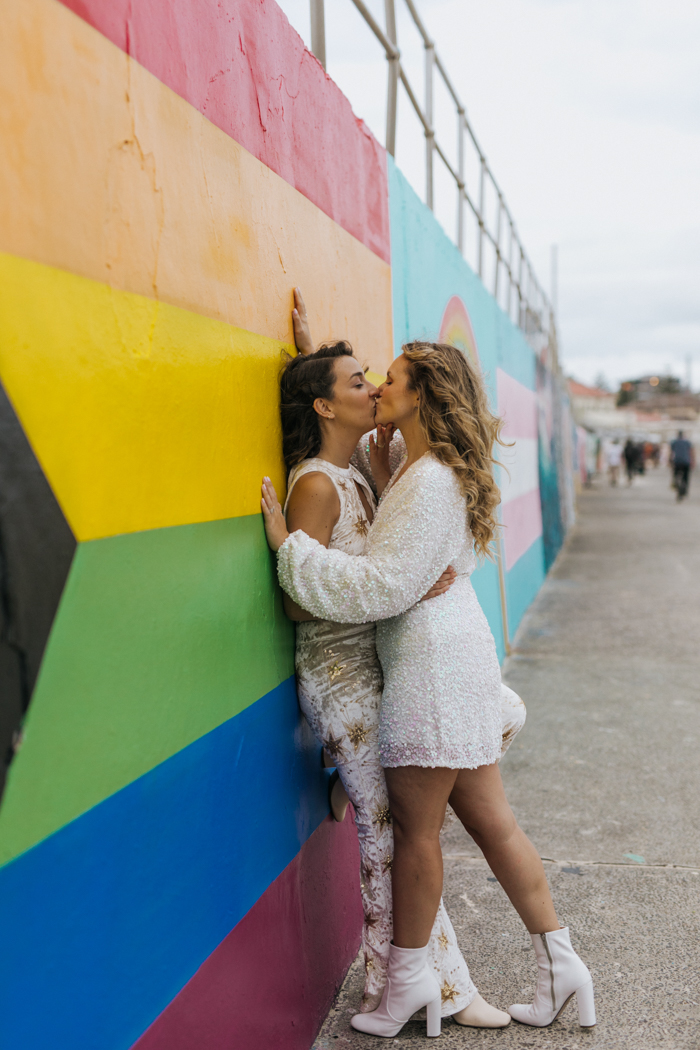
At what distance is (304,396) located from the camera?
236 centimetres

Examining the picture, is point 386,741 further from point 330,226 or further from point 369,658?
point 330,226

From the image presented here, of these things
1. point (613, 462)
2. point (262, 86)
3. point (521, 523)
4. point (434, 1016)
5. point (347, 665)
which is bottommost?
point (434, 1016)

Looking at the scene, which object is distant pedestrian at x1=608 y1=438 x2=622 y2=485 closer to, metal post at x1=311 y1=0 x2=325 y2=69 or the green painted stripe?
metal post at x1=311 y1=0 x2=325 y2=69

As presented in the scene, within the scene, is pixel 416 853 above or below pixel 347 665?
below

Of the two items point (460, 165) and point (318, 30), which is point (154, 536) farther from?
point (460, 165)

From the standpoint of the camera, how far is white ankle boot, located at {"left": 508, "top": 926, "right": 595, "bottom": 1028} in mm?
2412

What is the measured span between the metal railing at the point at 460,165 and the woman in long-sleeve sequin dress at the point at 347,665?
4.37 feet

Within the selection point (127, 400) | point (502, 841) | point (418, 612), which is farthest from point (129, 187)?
point (502, 841)

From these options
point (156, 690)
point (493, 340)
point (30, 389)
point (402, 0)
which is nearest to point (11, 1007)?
point (156, 690)

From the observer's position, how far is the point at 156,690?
1.64m

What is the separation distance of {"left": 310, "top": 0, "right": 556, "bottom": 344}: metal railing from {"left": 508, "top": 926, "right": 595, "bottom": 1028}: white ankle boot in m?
2.84

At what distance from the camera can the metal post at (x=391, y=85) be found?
382cm


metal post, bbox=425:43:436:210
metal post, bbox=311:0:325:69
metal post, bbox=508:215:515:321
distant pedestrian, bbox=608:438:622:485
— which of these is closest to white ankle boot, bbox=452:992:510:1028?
metal post, bbox=311:0:325:69

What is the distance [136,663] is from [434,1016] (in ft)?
4.92
